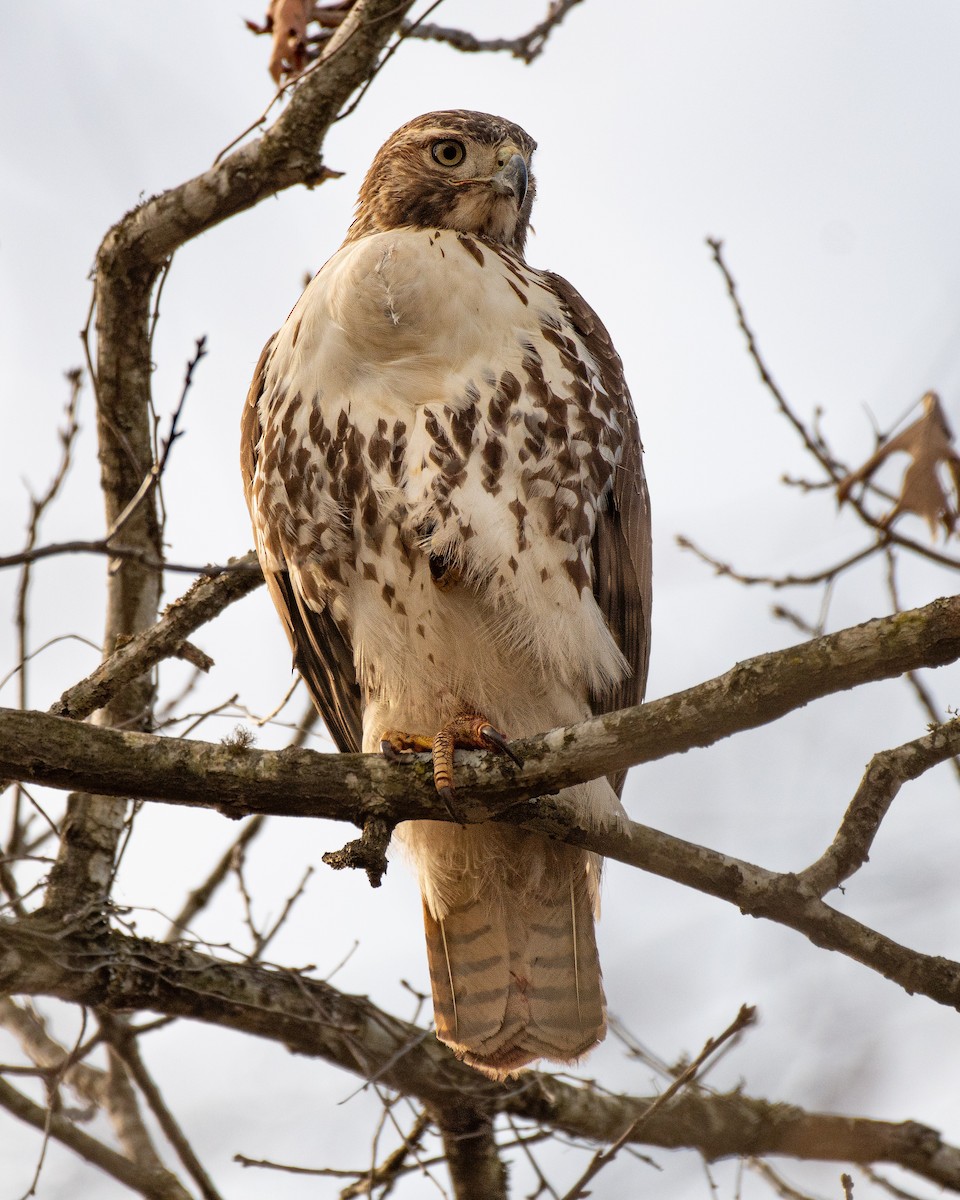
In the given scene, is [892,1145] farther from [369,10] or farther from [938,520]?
[369,10]

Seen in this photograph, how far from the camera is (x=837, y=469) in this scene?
13.5 feet

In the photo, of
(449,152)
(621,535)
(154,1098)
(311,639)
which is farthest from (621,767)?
(449,152)

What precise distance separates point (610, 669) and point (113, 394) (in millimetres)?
2059

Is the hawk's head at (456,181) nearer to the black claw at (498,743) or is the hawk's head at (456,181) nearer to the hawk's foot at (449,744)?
the hawk's foot at (449,744)

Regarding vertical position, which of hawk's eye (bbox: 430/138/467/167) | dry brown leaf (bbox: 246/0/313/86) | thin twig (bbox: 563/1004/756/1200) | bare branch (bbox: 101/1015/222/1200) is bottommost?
thin twig (bbox: 563/1004/756/1200)

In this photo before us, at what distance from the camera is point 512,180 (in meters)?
5.05

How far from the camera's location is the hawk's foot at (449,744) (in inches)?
141

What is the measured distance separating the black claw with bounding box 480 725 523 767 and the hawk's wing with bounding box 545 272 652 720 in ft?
2.80

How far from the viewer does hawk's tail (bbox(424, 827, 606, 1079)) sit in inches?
178

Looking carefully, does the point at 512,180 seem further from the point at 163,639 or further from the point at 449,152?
the point at 163,639

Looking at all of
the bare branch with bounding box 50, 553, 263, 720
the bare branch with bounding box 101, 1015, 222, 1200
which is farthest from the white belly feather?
the bare branch with bounding box 101, 1015, 222, 1200

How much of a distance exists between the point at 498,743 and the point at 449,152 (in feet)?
8.53

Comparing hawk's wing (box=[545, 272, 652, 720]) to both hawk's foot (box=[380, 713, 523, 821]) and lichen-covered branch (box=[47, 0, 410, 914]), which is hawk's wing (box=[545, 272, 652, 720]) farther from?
lichen-covered branch (box=[47, 0, 410, 914])

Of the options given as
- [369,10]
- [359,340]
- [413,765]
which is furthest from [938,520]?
[369,10]
